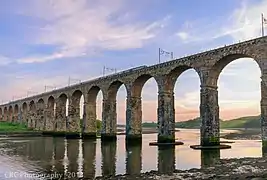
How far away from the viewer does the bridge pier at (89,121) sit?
58.6 m

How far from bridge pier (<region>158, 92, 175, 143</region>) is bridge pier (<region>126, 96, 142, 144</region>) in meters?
5.51

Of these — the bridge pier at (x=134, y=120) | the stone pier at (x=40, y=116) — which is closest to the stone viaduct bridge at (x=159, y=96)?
the bridge pier at (x=134, y=120)

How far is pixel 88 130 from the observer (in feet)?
193

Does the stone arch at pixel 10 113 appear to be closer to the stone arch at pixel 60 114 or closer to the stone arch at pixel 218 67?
the stone arch at pixel 60 114

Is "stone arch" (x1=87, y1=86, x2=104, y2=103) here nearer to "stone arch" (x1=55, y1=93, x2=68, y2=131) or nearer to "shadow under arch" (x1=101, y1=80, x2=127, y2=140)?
"shadow under arch" (x1=101, y1=80, x2=127, y2=140)

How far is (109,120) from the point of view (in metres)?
52.9

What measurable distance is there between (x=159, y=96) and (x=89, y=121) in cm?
2052

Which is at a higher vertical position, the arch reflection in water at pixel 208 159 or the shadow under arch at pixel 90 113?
the shadow under arch at pixel 90 113

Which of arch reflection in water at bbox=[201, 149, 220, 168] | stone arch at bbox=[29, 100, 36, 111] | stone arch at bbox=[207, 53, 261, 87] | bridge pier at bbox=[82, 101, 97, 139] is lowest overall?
arch reflection in water at bbox=[201, 149, 220, 168]

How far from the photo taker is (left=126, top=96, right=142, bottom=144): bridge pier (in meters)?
46.6

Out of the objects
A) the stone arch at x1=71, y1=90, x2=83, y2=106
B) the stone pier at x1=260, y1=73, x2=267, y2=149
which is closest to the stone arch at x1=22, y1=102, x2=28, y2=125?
the stone arch at x1=71, y1=90, x2=83, y2=106

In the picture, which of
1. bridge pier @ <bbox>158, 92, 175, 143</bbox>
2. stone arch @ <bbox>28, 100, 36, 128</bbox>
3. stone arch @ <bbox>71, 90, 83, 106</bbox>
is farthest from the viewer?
stone arch @ <bbox>28, 100, 36, 128</bbox>

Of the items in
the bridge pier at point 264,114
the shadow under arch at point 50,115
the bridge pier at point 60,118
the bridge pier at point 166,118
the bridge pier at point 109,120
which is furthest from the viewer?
the shadow under arch at point 50,115

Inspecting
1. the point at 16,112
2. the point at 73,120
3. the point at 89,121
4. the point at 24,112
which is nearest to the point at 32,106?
the point at 24,112
